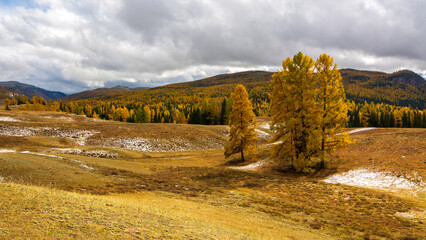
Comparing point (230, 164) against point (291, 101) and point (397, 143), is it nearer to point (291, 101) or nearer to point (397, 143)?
point (291, 101)

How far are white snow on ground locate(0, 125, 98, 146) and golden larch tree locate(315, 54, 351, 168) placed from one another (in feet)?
142

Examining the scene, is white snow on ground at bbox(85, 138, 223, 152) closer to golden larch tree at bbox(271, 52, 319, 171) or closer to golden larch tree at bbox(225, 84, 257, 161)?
golden larch tree at bbox(225, 84, 257, 161)

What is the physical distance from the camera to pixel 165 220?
9.80 metres

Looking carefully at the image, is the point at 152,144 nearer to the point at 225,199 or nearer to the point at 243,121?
the point at 243,121

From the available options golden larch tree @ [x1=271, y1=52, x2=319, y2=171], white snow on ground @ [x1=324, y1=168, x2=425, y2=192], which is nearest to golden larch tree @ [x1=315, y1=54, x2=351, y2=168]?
golden larch tree @ [x1=271, y1=52, x2=319, y2=171]

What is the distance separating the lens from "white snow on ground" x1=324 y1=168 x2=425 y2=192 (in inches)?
691

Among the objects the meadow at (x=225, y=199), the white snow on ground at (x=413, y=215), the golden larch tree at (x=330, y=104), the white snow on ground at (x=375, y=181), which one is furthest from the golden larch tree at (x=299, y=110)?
the white snow on ground at (x=413, y=215)

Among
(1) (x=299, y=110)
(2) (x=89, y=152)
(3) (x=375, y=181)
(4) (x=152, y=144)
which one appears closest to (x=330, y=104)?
(1) (x=299, y=110)

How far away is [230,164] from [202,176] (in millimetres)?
11301

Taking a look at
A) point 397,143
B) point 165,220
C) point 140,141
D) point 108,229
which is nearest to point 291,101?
point 397,143

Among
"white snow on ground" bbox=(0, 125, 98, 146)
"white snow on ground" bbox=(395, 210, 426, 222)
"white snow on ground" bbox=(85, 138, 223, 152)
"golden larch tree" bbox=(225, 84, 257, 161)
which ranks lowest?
"white snow on ground" bbox=(85, 138, 223, 152)

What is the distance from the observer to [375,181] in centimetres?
1962

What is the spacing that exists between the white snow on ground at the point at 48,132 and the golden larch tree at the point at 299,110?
39334 mm

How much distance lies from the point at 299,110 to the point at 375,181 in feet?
32.5
